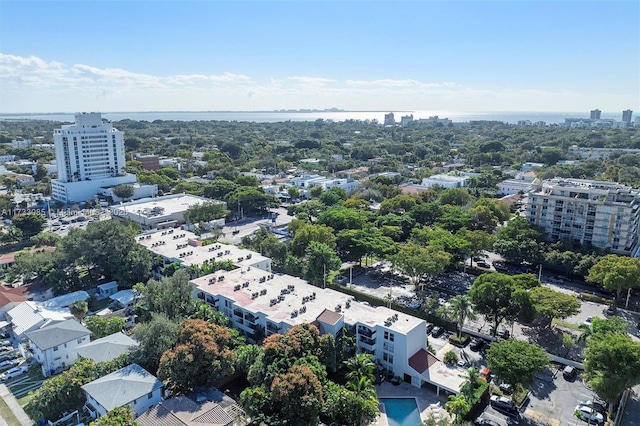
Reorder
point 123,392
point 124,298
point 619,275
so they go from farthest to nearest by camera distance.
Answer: point 124,298 < point 619,275 < point 123,392

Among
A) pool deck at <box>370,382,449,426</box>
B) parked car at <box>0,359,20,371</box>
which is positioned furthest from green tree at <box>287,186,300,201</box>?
pool deck at <box>370,382,449,426</box>

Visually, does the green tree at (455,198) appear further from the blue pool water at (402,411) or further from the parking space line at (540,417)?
the blue pool water at (402,411)

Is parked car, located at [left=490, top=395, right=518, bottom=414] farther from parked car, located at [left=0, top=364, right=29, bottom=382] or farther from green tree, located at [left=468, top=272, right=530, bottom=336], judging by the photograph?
parked car, located at [left=0, top=364, right=29, bottom=382]

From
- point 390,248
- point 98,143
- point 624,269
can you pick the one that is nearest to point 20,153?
point 98,143

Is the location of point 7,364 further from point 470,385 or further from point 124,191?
point 124,191

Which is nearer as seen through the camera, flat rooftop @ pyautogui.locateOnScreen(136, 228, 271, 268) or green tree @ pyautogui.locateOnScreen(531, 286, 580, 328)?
green tree @ pyautogui.locateOnScreen(531, 286, 580, 328)

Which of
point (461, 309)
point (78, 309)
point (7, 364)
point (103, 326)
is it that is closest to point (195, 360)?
point (103, 326)
